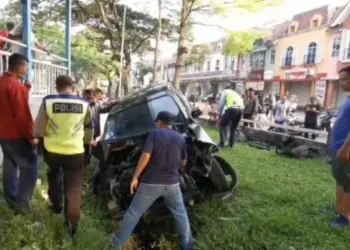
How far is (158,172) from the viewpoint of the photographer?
3709 mm

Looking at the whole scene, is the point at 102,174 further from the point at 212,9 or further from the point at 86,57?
the point at 86,57

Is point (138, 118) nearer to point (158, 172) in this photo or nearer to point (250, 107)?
point (158, 172)

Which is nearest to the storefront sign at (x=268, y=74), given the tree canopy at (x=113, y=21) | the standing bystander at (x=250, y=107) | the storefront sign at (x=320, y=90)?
→ the storefront sign at (x=320, y=90)

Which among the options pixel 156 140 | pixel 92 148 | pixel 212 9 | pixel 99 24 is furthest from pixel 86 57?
pixel 156 140

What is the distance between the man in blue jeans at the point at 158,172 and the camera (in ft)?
12.1

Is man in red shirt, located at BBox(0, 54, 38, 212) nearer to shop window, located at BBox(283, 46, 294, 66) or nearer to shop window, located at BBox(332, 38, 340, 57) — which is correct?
shop window, located at BBox(332, 38, 340, 57)

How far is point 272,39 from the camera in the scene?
1378 inches

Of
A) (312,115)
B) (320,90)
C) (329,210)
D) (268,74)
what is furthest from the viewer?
(268,74)

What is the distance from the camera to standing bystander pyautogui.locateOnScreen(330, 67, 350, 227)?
4.03m

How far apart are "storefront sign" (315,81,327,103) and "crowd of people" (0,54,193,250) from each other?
26445 millimetres

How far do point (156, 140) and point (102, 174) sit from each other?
4.54 ft

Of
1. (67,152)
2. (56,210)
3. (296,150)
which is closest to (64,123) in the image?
(67,152)

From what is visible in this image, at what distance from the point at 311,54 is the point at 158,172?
29563 millimetres

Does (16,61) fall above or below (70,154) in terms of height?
above
